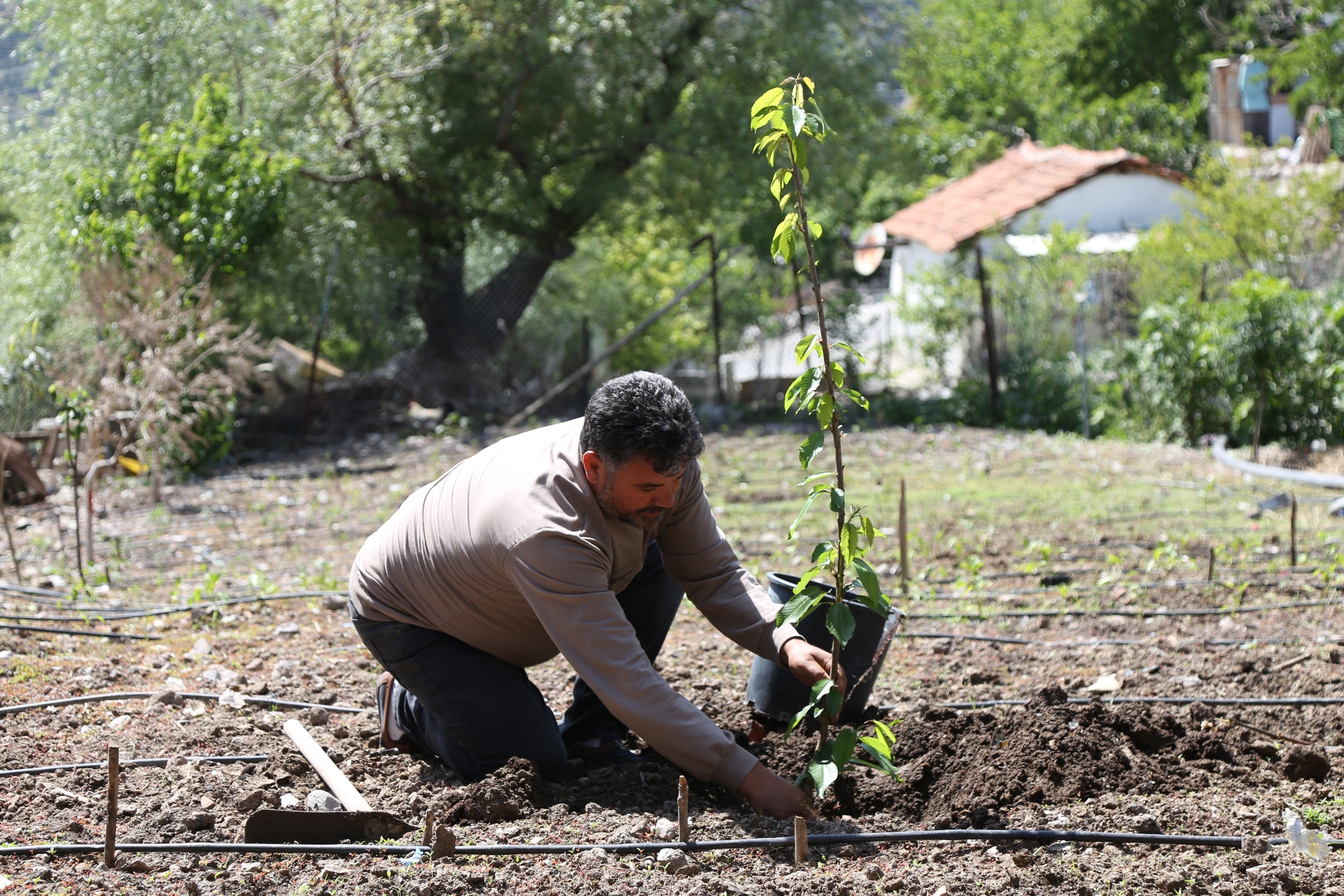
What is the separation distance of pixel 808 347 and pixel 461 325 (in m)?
10.7

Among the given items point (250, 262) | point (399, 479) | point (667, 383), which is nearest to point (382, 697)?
point (667, 383)

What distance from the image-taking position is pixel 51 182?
11.8 m

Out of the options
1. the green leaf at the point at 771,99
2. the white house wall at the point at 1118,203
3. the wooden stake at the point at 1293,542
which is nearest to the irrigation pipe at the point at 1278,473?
the wooden stake at the point at 1293,542

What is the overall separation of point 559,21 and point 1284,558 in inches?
367

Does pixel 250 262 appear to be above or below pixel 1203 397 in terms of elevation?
above

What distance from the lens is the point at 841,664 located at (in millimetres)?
3357

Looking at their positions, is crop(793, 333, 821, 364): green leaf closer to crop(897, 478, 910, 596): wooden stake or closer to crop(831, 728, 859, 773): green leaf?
crop(831, 728, 859, 773): green leaf

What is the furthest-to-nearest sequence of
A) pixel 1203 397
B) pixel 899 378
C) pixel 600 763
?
1. pixel 899 378
2. pixel 1203 397
3. pixel 600 763

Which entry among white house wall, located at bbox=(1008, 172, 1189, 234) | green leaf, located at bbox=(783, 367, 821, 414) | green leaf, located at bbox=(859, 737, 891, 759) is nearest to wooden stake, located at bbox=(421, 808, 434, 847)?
green leaf, located at bbox=(859, 737, 891, 759)

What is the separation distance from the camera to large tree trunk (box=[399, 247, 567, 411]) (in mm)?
13000

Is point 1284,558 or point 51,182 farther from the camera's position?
point 51,182

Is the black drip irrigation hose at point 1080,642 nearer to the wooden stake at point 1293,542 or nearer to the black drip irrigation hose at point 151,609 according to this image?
the wooden stake at point 1293,542

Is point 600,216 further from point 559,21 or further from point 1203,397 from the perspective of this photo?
point 1203,397

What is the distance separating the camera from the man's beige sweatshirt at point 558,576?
2.81 meters
